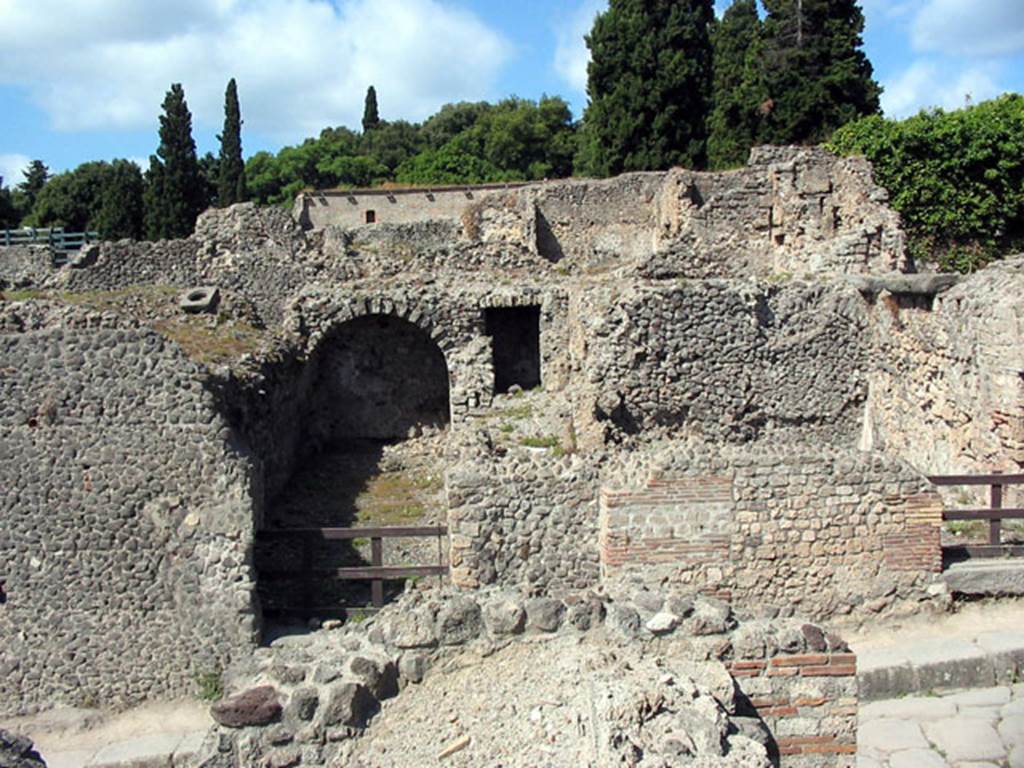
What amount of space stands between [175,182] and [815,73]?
1200 inches

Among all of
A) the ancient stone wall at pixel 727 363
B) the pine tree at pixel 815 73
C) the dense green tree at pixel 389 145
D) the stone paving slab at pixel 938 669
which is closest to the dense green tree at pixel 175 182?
the dense green tree at pixel 389 145

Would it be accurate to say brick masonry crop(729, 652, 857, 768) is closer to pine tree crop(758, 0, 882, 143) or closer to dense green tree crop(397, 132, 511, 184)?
pine tree crop(758, 0, 882, 143)

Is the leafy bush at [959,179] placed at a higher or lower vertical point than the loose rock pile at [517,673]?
A: higher

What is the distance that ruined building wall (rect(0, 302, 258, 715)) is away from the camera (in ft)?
25.9

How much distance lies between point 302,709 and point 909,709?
15.8ft

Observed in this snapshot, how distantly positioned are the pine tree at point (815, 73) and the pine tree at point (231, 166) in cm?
2942

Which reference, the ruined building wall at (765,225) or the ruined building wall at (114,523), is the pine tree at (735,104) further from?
the ruined building wall at (114,523)

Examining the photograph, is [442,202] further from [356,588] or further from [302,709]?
[302,709]

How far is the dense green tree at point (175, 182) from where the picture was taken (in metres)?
45.2

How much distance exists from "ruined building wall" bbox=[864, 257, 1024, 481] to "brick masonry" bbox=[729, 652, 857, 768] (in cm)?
547

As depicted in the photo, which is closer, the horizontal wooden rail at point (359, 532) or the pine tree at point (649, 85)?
the horizontal wooden rail at point (359, 532)

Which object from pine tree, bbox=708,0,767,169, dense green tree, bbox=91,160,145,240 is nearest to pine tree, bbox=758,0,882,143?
pine tree, bbox=708,0,767,169

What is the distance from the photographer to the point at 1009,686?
7203 mm

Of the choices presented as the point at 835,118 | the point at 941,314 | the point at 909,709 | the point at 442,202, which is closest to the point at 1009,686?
the point at 909,709
